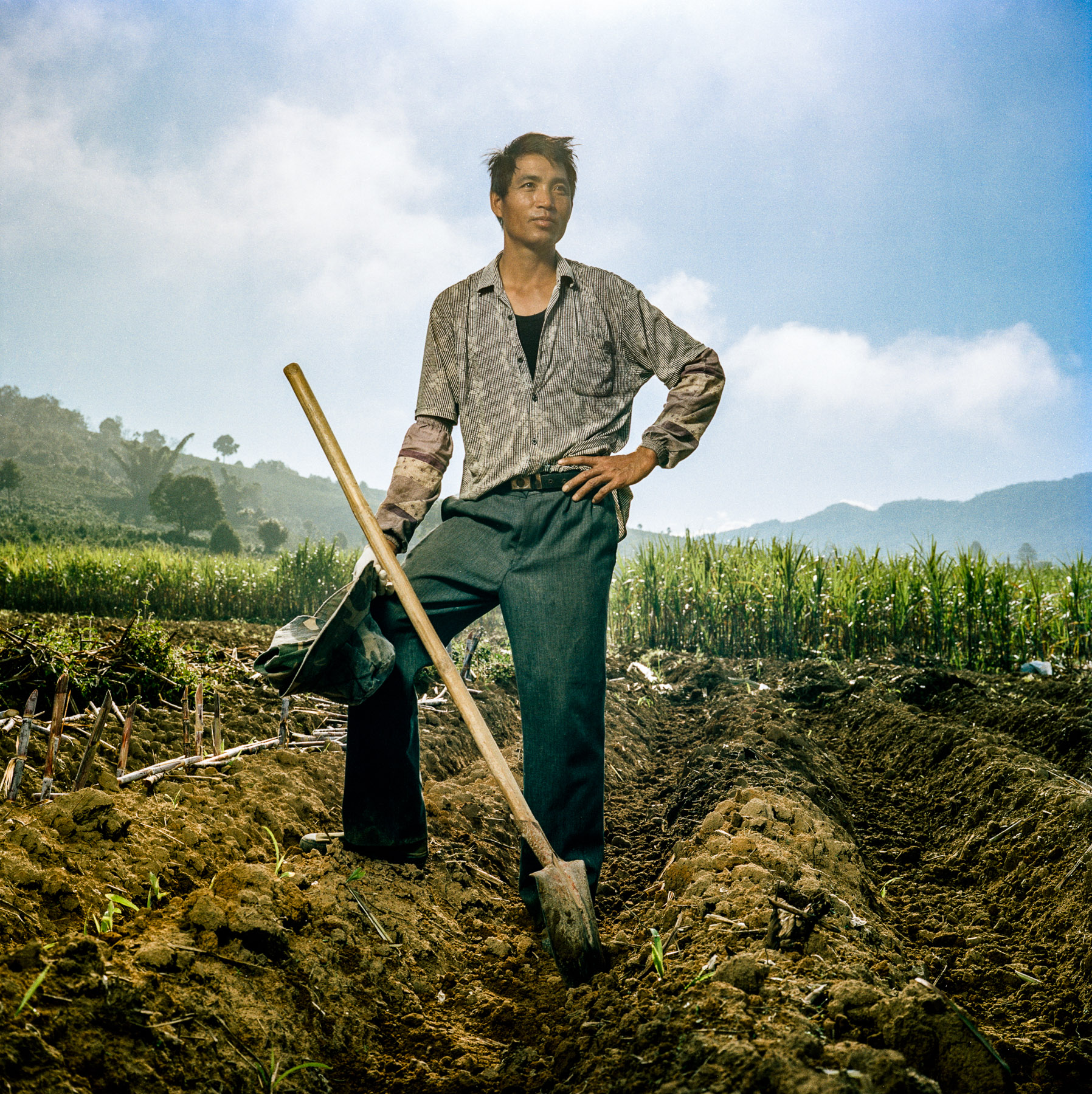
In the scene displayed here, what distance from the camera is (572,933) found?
63.7 inches

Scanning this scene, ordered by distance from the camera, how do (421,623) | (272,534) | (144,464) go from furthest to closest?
(144,464) → (272,534) → (421,623)

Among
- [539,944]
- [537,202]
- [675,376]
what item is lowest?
[539,944]

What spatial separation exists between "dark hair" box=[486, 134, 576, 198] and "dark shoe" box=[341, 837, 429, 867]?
1816mm

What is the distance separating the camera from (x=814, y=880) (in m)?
1.79

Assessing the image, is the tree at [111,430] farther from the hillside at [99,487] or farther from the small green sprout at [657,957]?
the small green sprout at [657,957]

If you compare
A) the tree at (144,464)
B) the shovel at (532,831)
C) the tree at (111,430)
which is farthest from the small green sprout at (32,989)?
the tree at (111,430)

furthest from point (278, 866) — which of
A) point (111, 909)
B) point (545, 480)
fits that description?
point (545, 480)

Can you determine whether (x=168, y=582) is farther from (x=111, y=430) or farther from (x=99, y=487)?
(x=111, y=430)

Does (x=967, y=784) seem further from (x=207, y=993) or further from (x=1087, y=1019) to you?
(x=207, y=993)

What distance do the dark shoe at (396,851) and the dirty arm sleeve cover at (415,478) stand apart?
0.79 metres

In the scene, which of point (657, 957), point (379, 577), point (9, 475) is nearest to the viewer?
point (657, 957)

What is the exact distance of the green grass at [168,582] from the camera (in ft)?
30.5

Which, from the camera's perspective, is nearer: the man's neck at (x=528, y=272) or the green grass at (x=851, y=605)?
the man's neck at (x=528, y=272)

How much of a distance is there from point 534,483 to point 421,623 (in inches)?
18.5
